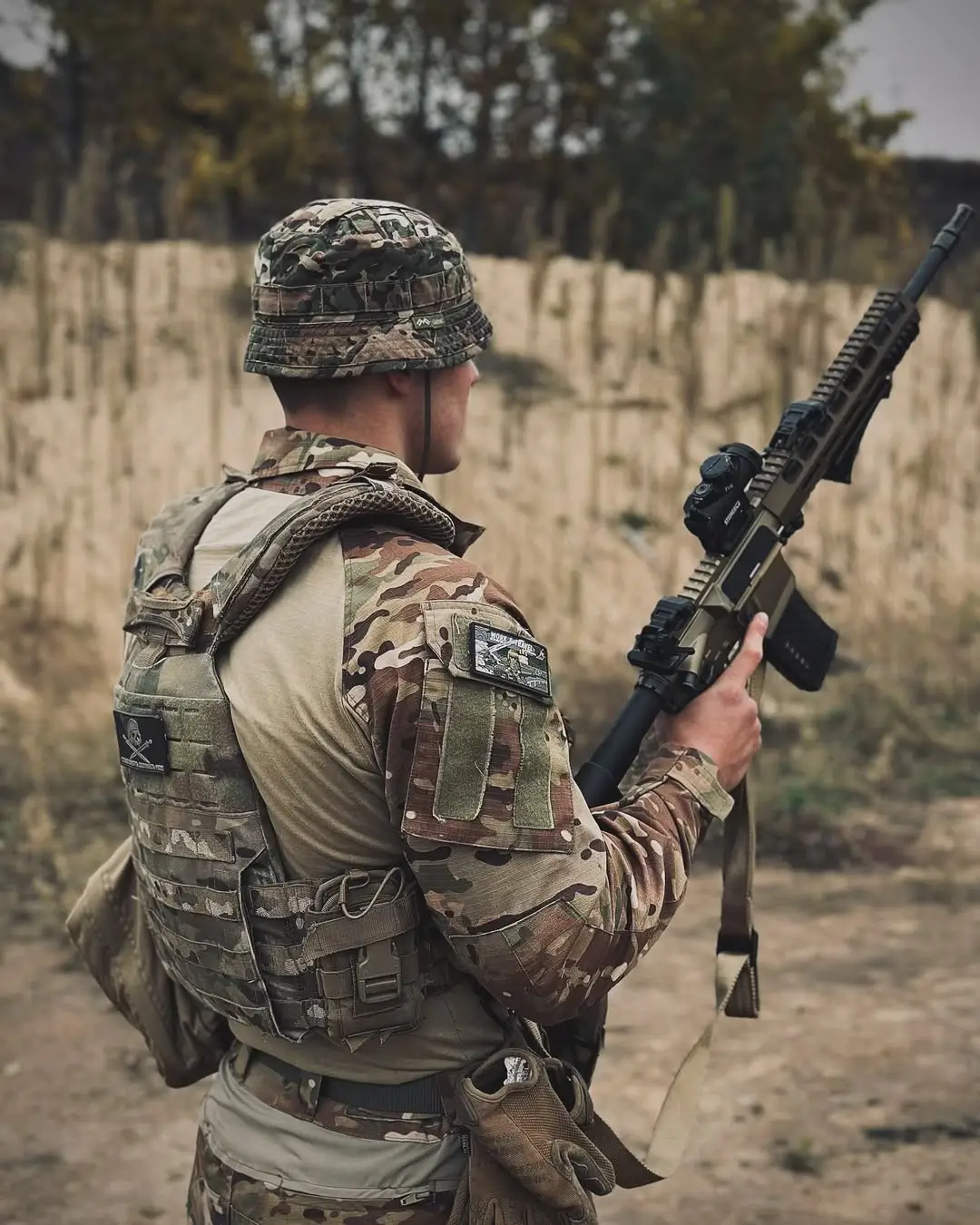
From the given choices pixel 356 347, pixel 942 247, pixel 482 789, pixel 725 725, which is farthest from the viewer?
pixel 942 247

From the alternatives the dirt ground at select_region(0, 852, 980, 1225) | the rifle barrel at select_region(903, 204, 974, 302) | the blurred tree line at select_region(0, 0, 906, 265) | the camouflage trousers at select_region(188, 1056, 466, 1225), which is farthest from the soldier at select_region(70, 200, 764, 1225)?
the blurred tree line at select_region(0, 0, 906, 265)

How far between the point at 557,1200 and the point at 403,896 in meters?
0.46

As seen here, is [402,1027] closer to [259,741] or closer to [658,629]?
[259,741]

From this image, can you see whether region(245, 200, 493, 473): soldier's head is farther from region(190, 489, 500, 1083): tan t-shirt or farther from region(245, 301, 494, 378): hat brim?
region(190, 489, 500, 1083): tan t-shirt

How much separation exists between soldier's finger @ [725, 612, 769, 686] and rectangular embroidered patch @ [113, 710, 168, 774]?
81 cm

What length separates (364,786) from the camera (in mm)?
1577

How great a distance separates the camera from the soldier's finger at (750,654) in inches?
80.0

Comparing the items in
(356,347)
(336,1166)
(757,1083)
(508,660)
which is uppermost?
(356,347)

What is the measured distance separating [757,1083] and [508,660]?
2.97 meters

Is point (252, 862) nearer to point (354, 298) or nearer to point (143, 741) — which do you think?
point (143, 741)

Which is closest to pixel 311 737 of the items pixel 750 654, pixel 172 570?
pixel 172 570

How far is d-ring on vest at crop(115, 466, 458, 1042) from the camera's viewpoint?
162cm

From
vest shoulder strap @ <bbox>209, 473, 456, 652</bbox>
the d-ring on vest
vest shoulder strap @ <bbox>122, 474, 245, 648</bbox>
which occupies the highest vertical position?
vest shoulder strap @ <bbox>209, 473, 456, 652</bbox>

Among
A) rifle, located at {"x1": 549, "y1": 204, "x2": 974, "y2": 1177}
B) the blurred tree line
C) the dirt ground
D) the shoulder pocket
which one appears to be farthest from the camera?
the blurred tree line
